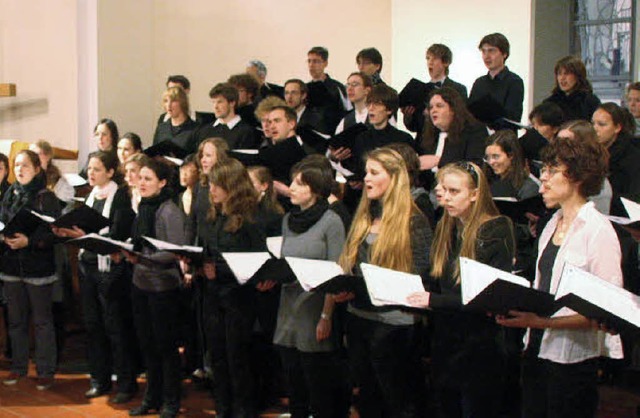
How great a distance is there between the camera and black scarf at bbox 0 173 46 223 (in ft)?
19.7

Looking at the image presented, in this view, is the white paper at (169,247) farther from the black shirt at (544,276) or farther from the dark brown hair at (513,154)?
the black shirt at (544,276)

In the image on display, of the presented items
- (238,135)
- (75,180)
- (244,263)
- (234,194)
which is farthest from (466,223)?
(75,180)

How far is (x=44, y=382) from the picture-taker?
19.7 feet

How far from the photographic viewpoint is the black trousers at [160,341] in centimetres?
512

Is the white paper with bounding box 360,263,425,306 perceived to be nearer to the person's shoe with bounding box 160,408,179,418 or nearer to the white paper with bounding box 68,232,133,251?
the white paper with bounding box 68,232,133,251

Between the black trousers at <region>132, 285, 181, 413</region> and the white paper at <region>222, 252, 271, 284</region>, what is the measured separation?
31.1 inches

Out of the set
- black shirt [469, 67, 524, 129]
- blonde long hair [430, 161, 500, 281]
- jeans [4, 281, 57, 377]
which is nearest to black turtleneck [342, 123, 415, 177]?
black shirt [469, 67, 524, 129]

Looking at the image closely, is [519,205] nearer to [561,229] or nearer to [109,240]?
[561,229]

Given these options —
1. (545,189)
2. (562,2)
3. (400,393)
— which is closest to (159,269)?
(400,393)

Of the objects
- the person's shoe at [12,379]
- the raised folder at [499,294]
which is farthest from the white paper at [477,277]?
the person's shoe at [12,379]

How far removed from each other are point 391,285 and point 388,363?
57 cm

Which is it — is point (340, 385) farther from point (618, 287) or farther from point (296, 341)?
point (618, 287)

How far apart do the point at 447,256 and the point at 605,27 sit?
465 centimetres

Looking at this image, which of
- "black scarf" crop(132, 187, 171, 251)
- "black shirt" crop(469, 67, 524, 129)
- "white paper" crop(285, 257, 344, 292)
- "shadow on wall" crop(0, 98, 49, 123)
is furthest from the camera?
"shadow on wall" crop(0, 98, 49, 123)
